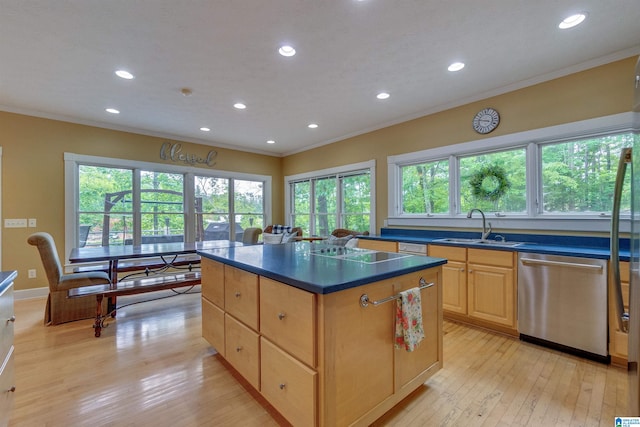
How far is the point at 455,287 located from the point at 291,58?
9.52 ft

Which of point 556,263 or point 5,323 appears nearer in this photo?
point 5,323

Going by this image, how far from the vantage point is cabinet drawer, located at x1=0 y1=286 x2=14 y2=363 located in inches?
49.6

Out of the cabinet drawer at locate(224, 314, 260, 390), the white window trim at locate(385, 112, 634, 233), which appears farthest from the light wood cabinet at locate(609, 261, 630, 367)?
the cabinet drawer at locate(224, 314, 260, 390)

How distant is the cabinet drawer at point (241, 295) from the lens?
1753 millimetres

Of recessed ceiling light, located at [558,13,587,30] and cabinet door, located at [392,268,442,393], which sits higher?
recessed ceiling light, located at [558,13,587,30]

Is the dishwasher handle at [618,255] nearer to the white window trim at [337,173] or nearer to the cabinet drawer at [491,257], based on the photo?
the cabinet drawer at [491,257]

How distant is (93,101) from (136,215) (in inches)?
78.9

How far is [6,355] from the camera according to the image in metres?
1.33

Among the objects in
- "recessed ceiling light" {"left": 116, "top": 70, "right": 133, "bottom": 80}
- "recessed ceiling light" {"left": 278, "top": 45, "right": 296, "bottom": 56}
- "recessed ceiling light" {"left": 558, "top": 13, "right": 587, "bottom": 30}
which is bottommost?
"recessed ceiling light" {"left": 558, "top": 13, "right": 587, "bottom": 30}

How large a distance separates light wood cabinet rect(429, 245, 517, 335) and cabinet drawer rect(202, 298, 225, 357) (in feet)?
7.87

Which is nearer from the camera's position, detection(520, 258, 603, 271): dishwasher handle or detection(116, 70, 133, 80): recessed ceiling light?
detection(520, 258, 603, 271): dishwasher handle

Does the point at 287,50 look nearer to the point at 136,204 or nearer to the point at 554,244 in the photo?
the point at 554,244

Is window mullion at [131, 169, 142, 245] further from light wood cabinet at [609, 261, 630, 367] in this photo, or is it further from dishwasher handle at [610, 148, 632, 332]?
light wood cabinet at [609, 261, 630, 367]

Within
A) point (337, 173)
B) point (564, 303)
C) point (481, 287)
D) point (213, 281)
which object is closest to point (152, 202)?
point (337, 173)
